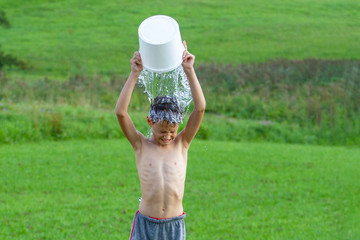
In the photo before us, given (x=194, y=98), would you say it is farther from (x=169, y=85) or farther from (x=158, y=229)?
(x=158, y=229)

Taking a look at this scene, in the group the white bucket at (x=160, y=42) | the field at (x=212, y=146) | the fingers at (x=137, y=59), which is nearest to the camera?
the white bucket at (x=160, y=42)

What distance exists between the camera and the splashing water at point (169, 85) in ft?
11.4

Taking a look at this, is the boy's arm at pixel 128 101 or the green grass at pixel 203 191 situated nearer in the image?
the boy's arm at pixel 128 101

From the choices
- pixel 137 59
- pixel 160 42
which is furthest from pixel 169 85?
pixel 160 42

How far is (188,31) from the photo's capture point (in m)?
26.3

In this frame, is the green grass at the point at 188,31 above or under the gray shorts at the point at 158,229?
under

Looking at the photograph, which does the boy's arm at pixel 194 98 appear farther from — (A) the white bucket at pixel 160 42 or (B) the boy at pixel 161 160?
(A) the white bucket at pixel 160 42

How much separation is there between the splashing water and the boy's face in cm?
20

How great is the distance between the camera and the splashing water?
3484mm

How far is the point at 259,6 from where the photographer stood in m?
30.6

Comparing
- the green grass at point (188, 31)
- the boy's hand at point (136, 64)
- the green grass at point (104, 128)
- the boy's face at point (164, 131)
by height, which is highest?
the boy's hand at point (136, 64)

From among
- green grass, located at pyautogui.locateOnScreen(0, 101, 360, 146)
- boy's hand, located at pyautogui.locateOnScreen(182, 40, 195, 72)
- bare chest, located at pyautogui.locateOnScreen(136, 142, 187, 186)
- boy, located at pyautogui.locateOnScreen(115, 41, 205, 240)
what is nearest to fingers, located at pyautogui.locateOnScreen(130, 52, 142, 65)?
boy, located at pyautogui.locateOnScreen(115, 41, 205, 240)

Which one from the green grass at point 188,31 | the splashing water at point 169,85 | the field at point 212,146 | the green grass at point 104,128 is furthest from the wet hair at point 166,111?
the green grass at point 188,31

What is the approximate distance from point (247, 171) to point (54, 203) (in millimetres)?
3284
